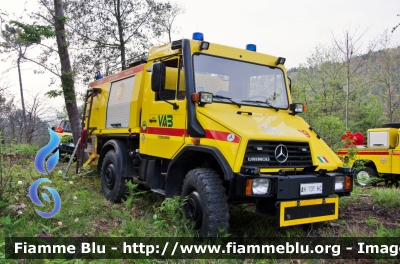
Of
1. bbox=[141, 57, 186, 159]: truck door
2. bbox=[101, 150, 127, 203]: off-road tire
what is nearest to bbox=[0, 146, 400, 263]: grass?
bbox=[101, 150, 127, 203]: off-road tire

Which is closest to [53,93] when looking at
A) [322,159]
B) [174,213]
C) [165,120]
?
[165,120]

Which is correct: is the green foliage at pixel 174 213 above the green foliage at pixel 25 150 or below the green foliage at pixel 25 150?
below

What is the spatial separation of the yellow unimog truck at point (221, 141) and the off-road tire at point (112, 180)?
0.02 m

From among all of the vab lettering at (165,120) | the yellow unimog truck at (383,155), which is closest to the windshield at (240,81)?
the vab lettering at (165,120)

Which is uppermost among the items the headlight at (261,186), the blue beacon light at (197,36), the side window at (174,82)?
the blue beacon light at (197,36)

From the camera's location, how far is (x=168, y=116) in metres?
5.20

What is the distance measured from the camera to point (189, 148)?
14.9ft

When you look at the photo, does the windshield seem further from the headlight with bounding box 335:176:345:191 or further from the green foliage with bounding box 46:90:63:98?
the green foliage with bounding box 46:90:63:98

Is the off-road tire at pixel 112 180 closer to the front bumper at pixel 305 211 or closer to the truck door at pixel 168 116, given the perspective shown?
the truck door at pixel 168 116

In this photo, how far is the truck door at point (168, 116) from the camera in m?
4.90

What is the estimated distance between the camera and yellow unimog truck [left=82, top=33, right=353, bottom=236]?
3943 mm

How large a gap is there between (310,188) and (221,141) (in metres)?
1.18

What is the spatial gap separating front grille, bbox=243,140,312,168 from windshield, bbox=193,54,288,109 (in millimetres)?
964

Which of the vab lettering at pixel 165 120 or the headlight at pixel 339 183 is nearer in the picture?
the headlight at pixel 339 183
